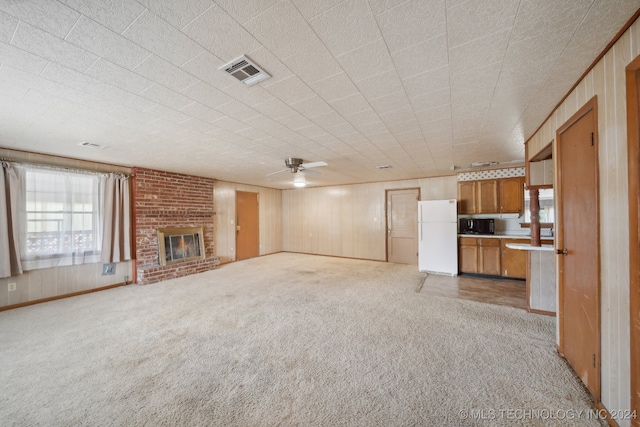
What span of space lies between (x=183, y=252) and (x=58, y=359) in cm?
335

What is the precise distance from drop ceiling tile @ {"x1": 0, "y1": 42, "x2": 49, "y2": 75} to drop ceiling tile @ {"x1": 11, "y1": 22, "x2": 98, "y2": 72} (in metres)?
0.06

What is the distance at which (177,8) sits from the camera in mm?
1167

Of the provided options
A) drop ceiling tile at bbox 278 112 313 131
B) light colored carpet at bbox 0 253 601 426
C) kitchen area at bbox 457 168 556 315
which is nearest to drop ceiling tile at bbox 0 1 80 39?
drop ceiling tile at bbox 278 112 313 131

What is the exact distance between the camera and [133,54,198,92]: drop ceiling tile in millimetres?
1585

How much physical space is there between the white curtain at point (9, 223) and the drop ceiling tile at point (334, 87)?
4679 millimetres

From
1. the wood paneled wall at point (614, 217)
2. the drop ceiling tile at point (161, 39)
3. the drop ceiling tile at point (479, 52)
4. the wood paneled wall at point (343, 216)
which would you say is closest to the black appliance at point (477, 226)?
the wood paneled wall at point (343, 216)

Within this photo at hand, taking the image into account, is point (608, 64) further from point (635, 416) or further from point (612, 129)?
point (635, 416)

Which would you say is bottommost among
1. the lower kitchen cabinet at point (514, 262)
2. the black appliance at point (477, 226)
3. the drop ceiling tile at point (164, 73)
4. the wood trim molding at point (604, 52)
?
the lower kitchen cabinet at point (514, 262)

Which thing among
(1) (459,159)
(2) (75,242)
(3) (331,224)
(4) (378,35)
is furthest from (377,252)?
(2) (75,242)

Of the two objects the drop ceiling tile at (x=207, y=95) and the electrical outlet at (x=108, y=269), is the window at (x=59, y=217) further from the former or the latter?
the drop ceiling tile at (x=207, y=95)

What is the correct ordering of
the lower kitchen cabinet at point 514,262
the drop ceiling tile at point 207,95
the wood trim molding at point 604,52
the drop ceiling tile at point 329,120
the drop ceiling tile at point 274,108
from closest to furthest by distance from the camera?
the wood trim molding at point 604,52, the drop ceiling tile at point 207,95, the drop ceiling tile at point 274,108, the drop ceiling tile at point 329,120, the lower kitchen cabinet at point 514,262

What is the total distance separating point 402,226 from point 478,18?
18.5 ft

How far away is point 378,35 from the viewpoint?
137 cm

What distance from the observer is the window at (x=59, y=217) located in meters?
3.61
